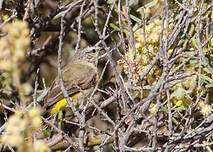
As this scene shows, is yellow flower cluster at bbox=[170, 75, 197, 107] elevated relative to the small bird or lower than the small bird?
elevated

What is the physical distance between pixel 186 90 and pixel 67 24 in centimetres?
197

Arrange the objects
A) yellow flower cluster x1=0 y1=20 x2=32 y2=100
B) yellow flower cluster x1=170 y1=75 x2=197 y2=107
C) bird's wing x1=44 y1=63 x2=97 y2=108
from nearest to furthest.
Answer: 1. yellow flower cluster x1=0 y1=20 x2=32 y2=100
2. yellow flower cluster x1=170 y1=75 x2=197 y2=107
3. bird's wing x1=44 y1=63 x2=97 y2=108

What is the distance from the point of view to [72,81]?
466 centimetres

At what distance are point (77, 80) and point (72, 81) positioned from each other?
42 centimetres

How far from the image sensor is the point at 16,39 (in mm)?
970

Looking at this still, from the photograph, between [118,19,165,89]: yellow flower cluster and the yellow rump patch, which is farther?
the yellow rump patch

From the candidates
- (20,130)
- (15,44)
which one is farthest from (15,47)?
(20,130)

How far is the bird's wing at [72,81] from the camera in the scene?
14.5 ft

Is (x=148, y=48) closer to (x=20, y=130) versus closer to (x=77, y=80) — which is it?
(x=20, y=130)

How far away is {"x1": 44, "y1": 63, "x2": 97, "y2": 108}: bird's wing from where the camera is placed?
14.5 feet

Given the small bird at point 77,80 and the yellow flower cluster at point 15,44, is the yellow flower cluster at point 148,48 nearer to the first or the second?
the small bird at point 77,80

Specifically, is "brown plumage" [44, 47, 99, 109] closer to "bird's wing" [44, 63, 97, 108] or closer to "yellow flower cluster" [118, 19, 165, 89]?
"bird's wing" [44, 63, 97, 108]

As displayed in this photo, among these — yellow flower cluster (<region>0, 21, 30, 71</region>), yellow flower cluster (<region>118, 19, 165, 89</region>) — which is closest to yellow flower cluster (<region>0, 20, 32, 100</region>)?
yellow flower cluster (<region>0, 21, 30, 71</region>)

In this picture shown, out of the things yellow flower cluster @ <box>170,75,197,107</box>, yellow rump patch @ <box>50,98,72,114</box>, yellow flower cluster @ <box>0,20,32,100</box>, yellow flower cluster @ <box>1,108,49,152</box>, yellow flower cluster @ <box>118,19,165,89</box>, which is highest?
yellow flower cluster @ <box>0,20,32,100</box>
